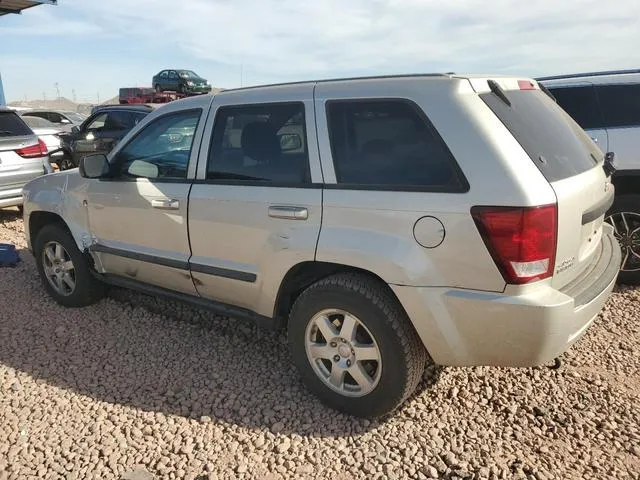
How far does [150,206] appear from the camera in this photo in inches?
139

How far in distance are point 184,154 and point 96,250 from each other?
1228mm

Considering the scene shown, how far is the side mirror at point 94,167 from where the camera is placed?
12.2 ft

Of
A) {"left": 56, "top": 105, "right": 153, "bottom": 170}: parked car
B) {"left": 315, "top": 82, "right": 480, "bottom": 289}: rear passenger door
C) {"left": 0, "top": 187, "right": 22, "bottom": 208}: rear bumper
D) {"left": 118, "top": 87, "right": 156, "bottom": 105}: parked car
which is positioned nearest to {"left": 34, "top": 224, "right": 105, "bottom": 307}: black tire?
{"left": 315, "top": 82, "right": 480, "bottom": 289}: rear passenger door

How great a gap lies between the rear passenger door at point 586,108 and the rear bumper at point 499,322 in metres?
2.54

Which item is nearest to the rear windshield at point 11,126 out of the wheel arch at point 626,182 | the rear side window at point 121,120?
the rear side window at point 121,120

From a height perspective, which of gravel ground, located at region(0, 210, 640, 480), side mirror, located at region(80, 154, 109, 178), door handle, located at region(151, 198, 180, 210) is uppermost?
side mirror, located at region(80, 154, 109, 178)

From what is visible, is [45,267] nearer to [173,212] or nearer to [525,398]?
[173,212]

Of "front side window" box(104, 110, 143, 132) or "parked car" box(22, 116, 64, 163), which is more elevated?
"front side window" box(104, 110, 143, 132)

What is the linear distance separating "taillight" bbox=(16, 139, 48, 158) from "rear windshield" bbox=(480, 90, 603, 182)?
22.6ft

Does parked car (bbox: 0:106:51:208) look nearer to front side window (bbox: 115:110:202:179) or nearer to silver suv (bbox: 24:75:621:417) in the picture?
front side window (bbox: 115:110:202:179)

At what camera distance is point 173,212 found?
339 centimetres

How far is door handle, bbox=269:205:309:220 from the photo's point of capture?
2760 millimetres

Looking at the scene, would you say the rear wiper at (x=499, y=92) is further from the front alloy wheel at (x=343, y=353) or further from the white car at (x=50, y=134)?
the white car at (x=50, y=134)

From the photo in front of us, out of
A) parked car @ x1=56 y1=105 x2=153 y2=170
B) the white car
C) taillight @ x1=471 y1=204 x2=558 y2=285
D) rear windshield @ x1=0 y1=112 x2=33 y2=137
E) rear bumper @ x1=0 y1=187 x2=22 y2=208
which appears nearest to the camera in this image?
taillight @ x1=471 y1=204 x2=558 y2=285
